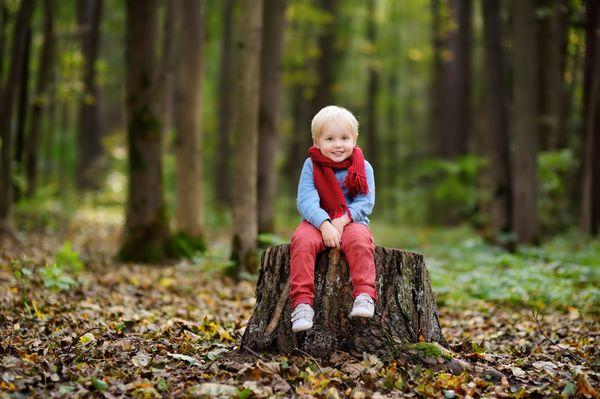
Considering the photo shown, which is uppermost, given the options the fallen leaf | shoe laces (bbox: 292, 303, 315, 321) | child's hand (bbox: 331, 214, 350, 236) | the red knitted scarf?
the red knitted scarf

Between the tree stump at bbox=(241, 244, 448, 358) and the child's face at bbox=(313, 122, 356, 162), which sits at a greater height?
the child's face at bbox=(313, 122, 356, 162)

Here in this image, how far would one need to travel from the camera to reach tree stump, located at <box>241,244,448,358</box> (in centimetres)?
452

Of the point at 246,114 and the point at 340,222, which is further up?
the point at 246,114

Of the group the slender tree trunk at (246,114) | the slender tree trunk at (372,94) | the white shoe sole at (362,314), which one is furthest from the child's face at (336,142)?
the slender tree trunk at (372,94)

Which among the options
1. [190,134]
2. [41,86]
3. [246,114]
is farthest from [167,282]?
[41,86]

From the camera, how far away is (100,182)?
75.0 feet

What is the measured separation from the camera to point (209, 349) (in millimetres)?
4879

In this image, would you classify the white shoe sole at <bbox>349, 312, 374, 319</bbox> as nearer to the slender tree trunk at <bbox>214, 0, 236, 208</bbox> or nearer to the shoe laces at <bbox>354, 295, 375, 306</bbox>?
the shoe laces at <bbox>354, 295, 375, 306</bbox>

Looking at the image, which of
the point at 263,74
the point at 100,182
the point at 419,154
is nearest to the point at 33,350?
the point at 263,74

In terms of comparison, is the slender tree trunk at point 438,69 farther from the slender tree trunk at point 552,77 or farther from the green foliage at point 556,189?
the slender tree trunk at point 552,77

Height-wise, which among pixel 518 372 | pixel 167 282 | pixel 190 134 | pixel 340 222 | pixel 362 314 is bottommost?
pixel 167 282

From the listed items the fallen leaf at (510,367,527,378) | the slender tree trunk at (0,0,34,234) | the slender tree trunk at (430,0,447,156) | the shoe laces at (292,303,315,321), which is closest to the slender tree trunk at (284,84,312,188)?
the slender tree trunk at (430,0,447,156)

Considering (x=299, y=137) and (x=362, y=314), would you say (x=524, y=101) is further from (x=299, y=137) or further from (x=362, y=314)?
(x=299, y=137)

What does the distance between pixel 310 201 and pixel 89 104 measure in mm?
16113
